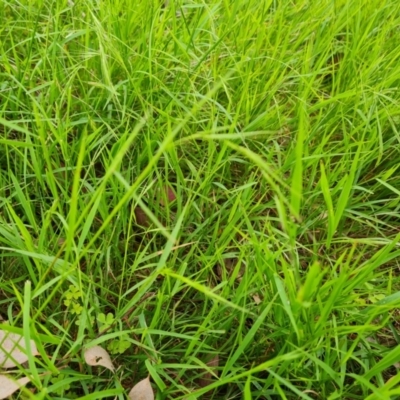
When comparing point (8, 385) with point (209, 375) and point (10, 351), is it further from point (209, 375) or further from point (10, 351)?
point (209, 375)

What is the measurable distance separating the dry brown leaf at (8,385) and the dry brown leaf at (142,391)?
0.20 metres

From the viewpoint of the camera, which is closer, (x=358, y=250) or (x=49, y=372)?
(x=49, y=372)

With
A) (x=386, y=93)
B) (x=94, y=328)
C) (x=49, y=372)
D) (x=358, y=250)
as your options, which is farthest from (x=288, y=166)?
(x=49, y=372)

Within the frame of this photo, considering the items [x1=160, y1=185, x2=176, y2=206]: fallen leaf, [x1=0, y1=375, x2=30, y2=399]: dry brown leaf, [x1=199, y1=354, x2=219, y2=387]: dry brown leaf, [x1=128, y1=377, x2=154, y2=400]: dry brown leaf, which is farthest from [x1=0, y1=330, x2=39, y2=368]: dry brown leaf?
[x1=160, y1=185, x2=176, y2=206]: fallen leaf

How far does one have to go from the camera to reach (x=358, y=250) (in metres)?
1.33

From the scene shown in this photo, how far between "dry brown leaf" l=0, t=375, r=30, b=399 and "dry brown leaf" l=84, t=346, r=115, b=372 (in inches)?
4.9

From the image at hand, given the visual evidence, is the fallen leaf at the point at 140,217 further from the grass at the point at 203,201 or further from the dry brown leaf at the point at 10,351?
the dry brown leaf at the point at 10,351

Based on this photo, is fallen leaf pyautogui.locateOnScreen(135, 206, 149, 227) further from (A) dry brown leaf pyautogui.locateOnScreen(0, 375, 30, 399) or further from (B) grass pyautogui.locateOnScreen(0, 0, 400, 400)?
(A) dry brown leaf pyautogui.locateOnScreen(0, 375, 30, 399)

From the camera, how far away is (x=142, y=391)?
100cm

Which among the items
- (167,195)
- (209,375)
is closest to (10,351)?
(209,375)

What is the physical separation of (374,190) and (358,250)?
0.19 meters

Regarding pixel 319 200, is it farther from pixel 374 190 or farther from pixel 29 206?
pixel 29 206

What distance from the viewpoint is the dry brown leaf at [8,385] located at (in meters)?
0.91

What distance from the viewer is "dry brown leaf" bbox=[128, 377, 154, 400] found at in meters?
0.99
